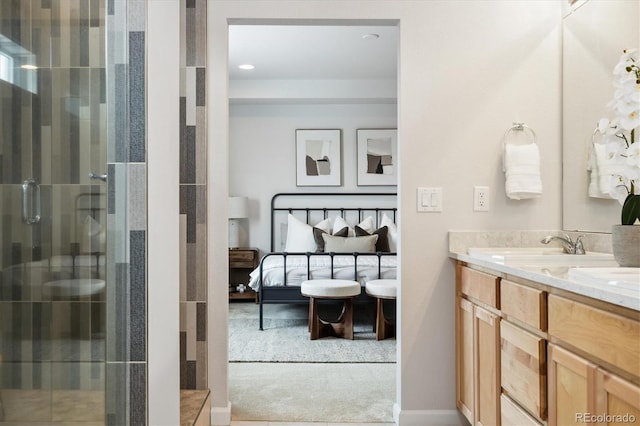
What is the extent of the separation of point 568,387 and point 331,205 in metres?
5.13

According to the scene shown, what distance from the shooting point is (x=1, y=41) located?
1.09m

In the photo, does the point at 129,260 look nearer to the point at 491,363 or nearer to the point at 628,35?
the point at 491,363

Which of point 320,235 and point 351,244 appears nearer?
point 351,244

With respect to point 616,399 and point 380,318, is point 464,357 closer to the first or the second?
point 616,399

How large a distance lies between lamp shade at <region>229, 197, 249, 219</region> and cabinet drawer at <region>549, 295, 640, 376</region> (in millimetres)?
4877

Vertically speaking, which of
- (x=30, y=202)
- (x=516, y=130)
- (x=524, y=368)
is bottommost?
(x=524, y=368)

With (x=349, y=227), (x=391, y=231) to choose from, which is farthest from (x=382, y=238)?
(x=349, y=227)

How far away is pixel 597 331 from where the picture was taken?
4.24 feet

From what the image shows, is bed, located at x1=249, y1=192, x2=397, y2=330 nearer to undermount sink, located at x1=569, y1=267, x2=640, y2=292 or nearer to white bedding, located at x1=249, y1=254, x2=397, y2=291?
white bedding, located at x1=249, y1=254, x2=397, y2=291

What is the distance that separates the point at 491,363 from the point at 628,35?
1.43m

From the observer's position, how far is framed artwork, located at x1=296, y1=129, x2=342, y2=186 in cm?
650

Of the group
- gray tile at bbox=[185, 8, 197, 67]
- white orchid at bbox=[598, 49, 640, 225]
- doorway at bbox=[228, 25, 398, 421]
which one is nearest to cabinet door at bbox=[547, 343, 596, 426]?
white orchid at bbox=[598, 49, 640, 225]

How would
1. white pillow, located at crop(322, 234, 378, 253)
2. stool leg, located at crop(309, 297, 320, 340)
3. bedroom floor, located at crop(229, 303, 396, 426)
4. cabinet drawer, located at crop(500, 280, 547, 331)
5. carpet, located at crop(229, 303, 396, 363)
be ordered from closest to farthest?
cabinet drawer, located at crop(500, 280, 547, 331) → bedroom floor, located at crop(229, 303, 396, 426) → carpet, located at crop(229, 303, 396, 363) → stool leg, located at crop(309, 297, 320, 340) → white pillow, located at crop(322, 234, 378, 253)

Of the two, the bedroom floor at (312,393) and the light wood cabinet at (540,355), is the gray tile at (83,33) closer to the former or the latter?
the light wood cabinet at (540,355)
